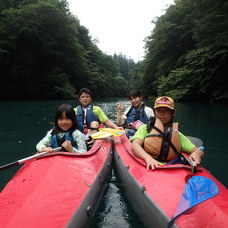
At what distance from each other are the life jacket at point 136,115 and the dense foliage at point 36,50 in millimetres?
17836

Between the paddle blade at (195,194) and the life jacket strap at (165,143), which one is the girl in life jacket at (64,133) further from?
the paddle blade at (195,194)

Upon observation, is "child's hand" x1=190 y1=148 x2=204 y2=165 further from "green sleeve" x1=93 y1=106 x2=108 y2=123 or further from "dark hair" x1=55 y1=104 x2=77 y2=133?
"green sleeve" x1=93 y1=106 x2=108 y2=123

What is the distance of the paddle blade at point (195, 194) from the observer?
1.59m

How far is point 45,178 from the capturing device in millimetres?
2270

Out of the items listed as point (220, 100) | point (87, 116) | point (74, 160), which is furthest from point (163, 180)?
point (220, 100)

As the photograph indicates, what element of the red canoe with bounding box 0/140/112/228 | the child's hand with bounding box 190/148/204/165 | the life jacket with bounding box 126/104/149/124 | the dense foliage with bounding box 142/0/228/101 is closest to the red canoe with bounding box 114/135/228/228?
the child's hand with bounding box 190/148/204/165

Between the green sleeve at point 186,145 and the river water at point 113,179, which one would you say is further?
the green sleeve at point 186,145

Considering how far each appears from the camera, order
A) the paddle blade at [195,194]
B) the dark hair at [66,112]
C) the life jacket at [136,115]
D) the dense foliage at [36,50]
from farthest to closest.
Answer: the dense foliage at [36,50] < the life jacket at [136,115] < the dark hair at [66,112] < the paddle blade at [195,194]

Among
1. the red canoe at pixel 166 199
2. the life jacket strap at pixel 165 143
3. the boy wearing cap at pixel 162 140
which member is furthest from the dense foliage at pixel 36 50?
the red canoe at pixel 166 199

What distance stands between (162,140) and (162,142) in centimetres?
2

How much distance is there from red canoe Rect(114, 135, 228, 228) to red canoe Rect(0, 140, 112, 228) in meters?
0.47

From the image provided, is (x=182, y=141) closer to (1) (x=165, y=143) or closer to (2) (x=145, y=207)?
(1) (x=165, y=143)

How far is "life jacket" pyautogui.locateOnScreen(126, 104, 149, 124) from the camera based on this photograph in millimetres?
5164

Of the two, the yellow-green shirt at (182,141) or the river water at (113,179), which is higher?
the yellow-green shirt at (182,141)
